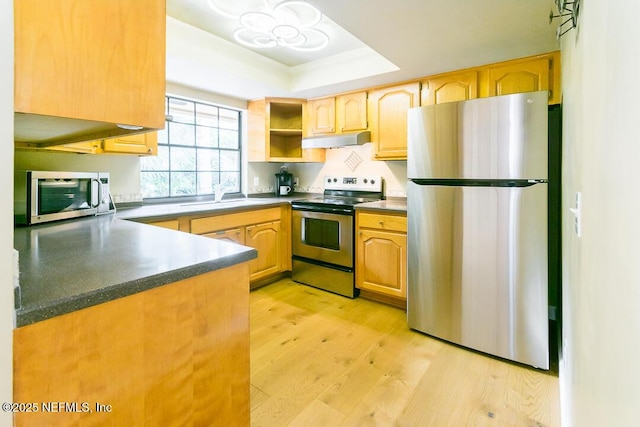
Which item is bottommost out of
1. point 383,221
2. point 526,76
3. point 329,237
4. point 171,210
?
point 329,237

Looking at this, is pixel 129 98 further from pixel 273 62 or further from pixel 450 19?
pixel 273 62

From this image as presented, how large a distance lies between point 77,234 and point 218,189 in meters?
1.89

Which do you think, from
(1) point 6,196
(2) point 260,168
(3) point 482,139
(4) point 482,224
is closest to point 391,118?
(3) point 482,139

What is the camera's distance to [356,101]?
11.0 feet

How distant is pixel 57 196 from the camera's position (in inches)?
77.3

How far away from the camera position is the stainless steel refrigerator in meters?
1.90

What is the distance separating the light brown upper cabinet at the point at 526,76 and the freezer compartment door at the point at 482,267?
0.96 metres

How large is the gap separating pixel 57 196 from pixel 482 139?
8.84 ft

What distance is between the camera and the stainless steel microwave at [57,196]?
183 centimetres

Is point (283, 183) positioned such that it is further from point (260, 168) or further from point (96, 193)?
point (96, 193)

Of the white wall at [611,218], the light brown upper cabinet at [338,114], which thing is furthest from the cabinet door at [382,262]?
the white wall at [611,218]

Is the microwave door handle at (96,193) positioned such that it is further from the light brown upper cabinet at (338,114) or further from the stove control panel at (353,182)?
the stove control panel at (353,182)

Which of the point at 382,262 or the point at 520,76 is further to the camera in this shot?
the point at 382,262

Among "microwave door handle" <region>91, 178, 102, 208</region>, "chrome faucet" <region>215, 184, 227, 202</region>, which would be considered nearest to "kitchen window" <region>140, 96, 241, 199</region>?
"chrome faucet" <region>215, 184, 227, 202</region>
